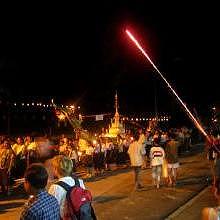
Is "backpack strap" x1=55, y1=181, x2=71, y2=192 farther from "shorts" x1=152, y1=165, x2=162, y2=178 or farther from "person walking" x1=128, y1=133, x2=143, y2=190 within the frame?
"shorts" x1=152, y1=165, x2=162, y2=178

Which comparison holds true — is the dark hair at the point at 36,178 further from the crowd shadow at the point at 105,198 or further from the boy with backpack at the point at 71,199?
the crowd shadow at the point at 105,198

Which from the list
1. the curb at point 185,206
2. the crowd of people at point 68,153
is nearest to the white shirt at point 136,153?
the crowd of people at point 68,153

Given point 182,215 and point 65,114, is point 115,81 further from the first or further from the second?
point 182,215

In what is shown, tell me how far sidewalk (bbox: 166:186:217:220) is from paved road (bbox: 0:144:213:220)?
0.48ft

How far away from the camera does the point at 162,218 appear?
1168cm

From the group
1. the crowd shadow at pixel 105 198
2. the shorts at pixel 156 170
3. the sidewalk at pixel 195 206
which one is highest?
the shorts at pixel 156 170

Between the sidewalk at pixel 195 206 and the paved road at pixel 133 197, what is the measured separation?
145mm

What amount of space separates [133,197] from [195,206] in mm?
2108

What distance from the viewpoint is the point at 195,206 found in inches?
525

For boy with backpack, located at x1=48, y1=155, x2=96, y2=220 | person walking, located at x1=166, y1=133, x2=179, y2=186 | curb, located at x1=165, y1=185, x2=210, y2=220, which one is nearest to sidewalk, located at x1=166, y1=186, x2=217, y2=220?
curb, located at x1=165, y1=185, x2=210, y2=220

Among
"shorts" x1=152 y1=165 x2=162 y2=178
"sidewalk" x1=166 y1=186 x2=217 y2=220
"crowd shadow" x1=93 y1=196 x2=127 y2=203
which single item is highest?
"shorts" x1=152 y1=165 x2=162 y2=178

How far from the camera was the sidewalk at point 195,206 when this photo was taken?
12.1 meters

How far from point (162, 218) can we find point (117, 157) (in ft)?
42.7

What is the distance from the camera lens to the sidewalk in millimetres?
12062
